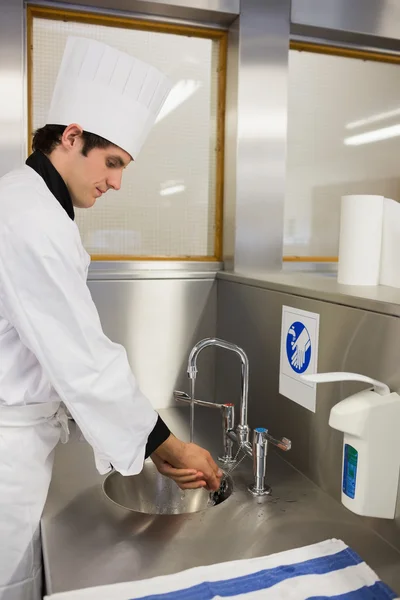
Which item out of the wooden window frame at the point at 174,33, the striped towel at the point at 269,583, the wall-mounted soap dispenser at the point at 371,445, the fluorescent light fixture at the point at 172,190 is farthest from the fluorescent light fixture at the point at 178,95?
the striped towel at the point at 269,583

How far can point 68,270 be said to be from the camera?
3.40 feet

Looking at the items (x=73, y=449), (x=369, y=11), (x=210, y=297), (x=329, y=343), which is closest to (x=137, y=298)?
(x=210, y=297)

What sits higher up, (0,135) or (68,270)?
(0,135)

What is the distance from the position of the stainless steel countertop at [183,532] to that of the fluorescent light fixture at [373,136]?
1333mm

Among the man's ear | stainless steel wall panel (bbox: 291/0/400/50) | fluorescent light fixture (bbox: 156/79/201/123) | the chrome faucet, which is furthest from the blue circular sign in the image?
stainless steel wall panel (bbox: 291/0/400/50)

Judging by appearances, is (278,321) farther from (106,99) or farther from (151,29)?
(151,29)

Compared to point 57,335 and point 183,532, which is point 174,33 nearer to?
point 57,335

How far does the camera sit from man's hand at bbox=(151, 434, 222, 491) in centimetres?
123

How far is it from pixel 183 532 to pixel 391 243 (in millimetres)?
775

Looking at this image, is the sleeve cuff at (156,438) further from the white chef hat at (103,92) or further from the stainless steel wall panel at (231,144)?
the stainless steel wall panel at (231,144)

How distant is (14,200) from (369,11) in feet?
5.23

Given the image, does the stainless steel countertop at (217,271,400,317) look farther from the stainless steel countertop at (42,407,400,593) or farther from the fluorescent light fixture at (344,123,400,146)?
the fluorescent light fixture at (344,123,400,146)

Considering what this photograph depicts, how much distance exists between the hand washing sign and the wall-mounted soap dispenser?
259 millimetres

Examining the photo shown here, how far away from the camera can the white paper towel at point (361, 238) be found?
4.09 feet
